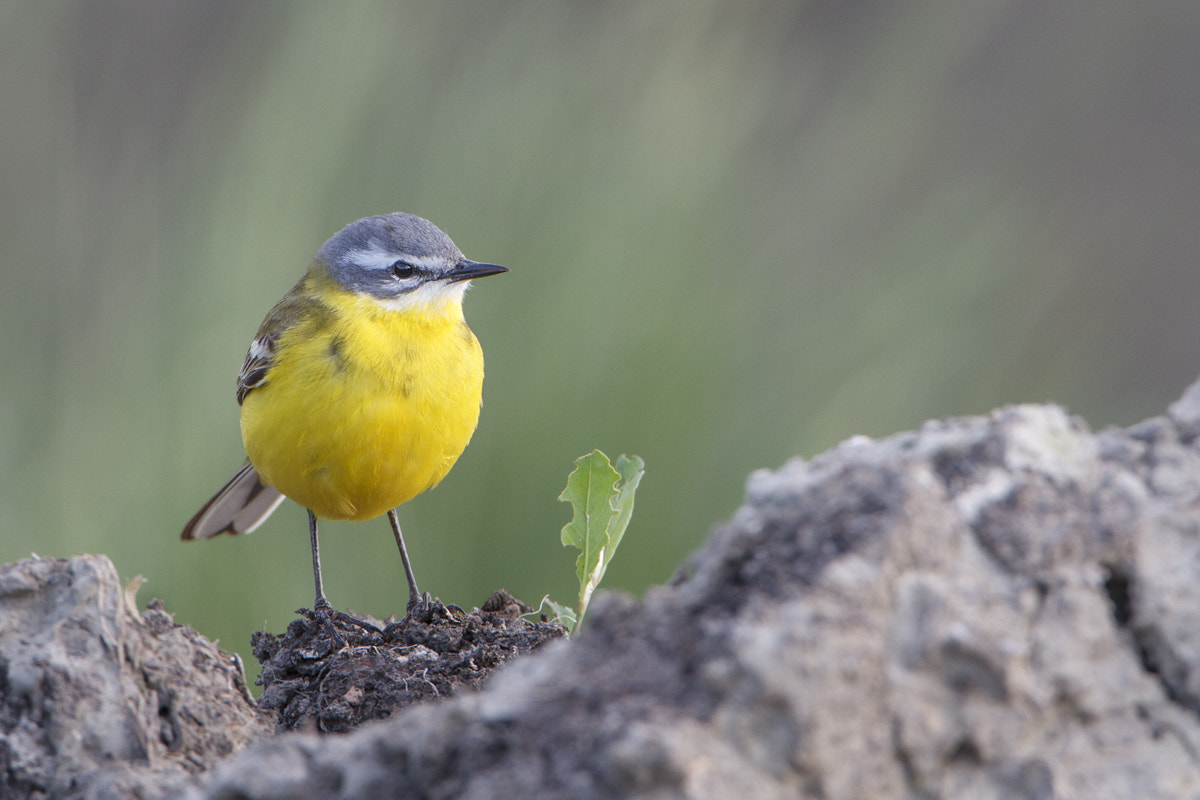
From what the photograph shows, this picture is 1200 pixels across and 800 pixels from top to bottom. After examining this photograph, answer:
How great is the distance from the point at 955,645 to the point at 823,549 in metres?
0.22

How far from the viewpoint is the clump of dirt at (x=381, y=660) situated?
110 inches

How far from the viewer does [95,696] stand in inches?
88.5

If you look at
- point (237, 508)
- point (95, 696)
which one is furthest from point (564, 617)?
point (237, 508)

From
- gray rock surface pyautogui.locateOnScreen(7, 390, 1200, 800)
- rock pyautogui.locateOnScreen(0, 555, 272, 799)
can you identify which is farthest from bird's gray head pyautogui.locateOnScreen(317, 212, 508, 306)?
gray rock surface pyautogui.locateOnScreen(7, 390, 1200, 800)

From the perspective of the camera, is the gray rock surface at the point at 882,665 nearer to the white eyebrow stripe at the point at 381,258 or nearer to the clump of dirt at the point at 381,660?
the clump of dirt at the point at 381,660

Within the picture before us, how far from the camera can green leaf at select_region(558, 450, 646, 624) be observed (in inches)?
137

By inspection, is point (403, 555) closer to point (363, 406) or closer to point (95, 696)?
point (363, 406)

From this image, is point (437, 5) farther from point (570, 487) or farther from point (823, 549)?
point (823, 549)

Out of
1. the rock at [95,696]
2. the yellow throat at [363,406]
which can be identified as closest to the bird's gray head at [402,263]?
the yellow throat at [363,406]

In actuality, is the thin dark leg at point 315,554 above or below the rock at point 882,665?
above

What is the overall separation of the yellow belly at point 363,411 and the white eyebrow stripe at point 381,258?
0.33 m

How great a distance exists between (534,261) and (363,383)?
76.5 inches

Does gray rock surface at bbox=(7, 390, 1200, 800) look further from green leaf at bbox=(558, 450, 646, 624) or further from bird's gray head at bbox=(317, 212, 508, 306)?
bird's gray head at bbox=(317, 212, 508, 306)

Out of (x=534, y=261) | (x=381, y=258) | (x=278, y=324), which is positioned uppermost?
(x=534, y=261)
